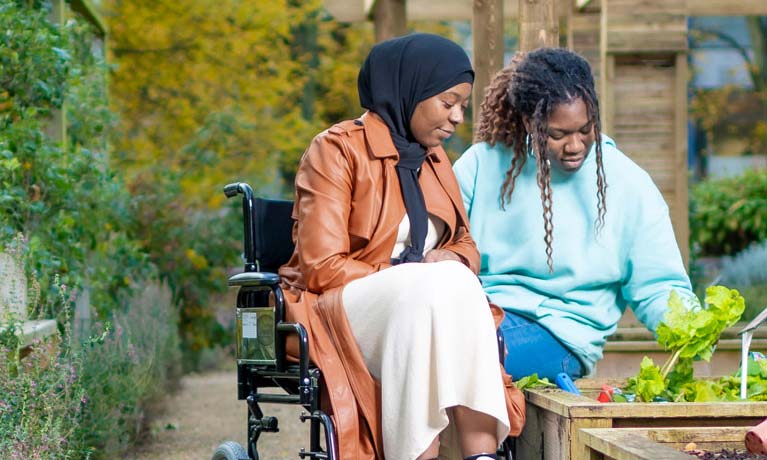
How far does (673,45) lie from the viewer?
6637 millimetres

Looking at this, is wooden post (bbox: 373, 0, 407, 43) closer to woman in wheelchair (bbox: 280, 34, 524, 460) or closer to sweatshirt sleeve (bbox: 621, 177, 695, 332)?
sweatshirt sleeve (bbox: 621, 177, 695, 332)

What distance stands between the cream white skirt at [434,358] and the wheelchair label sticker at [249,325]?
555 millimetres

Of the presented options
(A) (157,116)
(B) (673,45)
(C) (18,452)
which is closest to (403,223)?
(C) (18,452)

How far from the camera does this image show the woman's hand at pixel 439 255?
11.4ft

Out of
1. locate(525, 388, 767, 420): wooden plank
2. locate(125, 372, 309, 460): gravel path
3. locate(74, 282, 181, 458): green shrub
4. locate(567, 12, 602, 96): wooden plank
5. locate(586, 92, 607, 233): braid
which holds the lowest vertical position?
locate(125, 372, 309, 460): gravel path

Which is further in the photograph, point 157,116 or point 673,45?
point 157,116

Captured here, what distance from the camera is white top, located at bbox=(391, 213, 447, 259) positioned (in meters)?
3.50

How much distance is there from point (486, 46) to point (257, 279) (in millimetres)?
2668

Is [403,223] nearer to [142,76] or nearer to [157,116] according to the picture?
[142,76]

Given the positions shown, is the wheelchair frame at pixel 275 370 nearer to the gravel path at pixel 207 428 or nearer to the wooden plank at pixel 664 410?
the wooden plank at pixel 664 410

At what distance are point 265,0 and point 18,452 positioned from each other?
10.3m

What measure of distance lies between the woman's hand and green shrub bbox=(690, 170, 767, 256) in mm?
7618

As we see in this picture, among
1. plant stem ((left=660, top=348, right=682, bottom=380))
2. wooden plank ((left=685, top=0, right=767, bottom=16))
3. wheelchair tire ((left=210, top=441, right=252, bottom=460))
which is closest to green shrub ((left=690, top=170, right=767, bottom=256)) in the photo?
wooden plank ((left=685, top=0, right=767, bottom=16))

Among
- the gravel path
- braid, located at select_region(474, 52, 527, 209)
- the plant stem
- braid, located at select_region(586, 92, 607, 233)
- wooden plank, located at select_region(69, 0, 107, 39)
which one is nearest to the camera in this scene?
the plant stem
